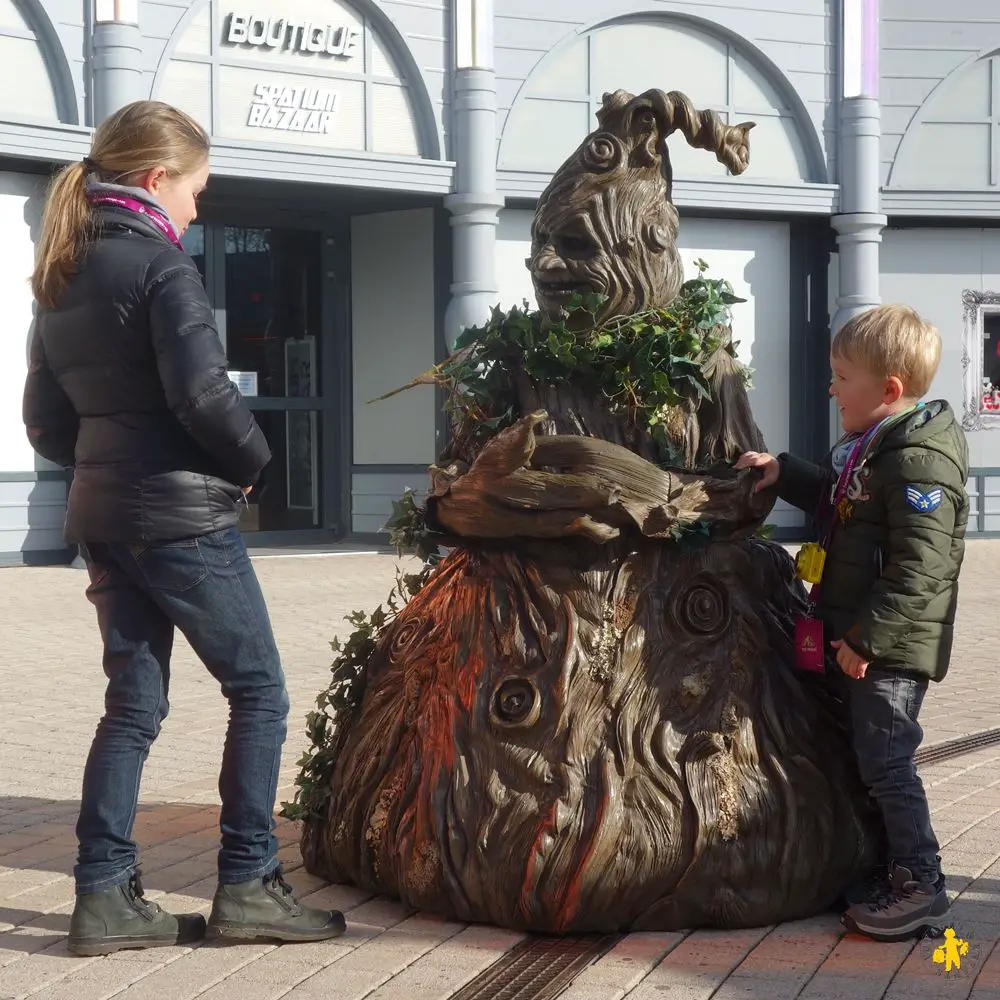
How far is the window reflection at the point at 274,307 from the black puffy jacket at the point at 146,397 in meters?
11.4

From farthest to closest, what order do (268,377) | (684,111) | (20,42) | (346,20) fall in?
(268,377) < (346,20) < (20,42) < (684,111)

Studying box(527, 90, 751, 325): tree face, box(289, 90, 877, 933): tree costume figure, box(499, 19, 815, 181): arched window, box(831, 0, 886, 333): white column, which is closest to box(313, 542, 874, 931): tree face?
box(289, 90, 877, 933): tree costume figure

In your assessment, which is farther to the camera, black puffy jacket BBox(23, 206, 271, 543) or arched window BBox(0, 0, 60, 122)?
arched window BBox(0, 0, 60, 122)

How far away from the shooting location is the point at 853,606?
11.6 ft

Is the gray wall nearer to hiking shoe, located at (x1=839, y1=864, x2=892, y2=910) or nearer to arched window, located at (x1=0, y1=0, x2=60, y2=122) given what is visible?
arched window, located at (x1=0, y1=0, x2=60, y2=122)

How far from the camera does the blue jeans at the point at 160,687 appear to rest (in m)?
3.38

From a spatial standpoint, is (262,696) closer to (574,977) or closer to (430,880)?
(430,880)

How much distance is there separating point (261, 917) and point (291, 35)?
36.2 ft

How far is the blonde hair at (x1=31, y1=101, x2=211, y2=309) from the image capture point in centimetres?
339

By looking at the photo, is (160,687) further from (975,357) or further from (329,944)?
(975,357)

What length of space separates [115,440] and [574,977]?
1.53 metres

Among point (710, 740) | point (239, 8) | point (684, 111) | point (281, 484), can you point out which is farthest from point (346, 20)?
point (710, 740)

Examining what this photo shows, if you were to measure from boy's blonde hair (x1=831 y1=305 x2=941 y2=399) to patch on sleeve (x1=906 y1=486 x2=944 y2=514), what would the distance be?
327 mm

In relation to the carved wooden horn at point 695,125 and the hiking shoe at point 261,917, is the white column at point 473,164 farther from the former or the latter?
the hiking shoe at point 261,917
